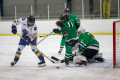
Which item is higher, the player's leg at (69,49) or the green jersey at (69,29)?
the green jersey at (69,29)

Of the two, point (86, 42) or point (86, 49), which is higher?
point (86, 42)

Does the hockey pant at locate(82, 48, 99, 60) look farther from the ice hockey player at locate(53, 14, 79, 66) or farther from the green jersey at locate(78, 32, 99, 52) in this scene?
the ice hockey player at locate(53, 14, 79, 66)

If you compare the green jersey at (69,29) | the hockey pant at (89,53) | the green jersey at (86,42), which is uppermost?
the green jersey at (69,29)

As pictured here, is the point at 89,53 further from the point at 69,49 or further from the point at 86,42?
the point at 69,49

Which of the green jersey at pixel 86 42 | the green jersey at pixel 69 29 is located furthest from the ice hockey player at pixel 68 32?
the green jersey at pixel 86 42

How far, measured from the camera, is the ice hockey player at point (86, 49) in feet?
9.52

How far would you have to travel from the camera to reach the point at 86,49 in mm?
3033

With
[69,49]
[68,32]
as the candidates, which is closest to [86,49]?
[69,49]

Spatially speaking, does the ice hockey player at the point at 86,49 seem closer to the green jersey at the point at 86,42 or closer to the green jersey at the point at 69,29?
the green jersey at the point at 86,42

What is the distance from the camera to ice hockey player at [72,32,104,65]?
2.90m

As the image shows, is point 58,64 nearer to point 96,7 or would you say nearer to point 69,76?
point 69,76

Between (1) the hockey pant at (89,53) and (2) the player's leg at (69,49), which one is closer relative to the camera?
(2) the player's leg at (69,49)

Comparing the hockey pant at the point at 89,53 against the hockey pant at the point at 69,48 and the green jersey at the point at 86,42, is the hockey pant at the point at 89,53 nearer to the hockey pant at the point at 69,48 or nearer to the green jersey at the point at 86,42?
the green jersey at the point at 86,42

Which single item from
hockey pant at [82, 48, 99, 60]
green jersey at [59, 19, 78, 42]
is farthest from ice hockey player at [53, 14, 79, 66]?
hockey pant at [82, 48, 99, 60]
